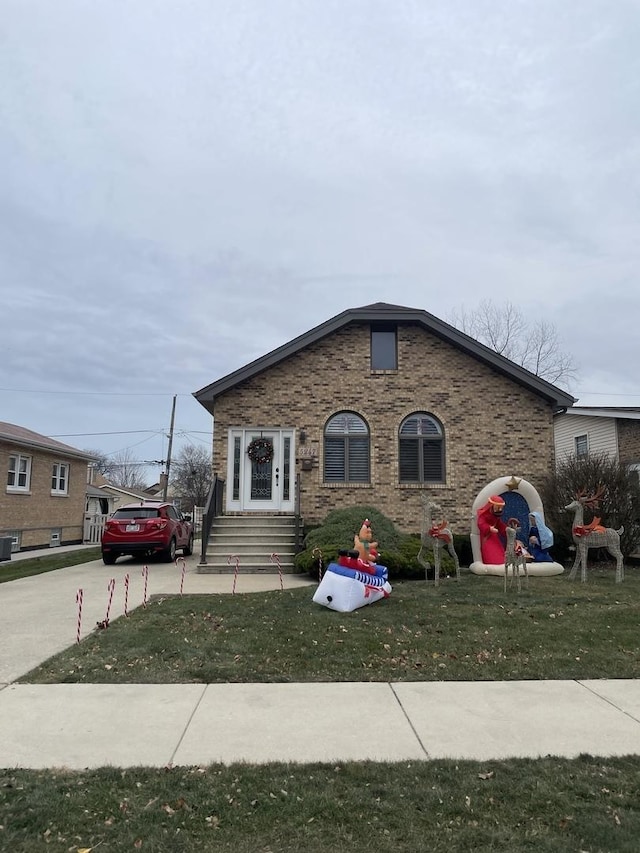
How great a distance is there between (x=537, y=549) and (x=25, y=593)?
9.70 m

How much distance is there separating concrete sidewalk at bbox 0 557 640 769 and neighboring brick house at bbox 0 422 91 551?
15.5 meters

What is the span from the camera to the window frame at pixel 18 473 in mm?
20812

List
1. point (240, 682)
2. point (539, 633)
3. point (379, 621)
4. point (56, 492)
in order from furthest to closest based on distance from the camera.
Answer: point (56, 492)
point (379, 621)
point (539, 633)
point (240, 682)

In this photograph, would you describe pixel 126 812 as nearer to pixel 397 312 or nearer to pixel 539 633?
pixel 539 633

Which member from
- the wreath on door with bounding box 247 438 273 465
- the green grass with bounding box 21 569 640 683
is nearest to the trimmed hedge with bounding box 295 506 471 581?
the green grass with bounding box 21 569 640 683

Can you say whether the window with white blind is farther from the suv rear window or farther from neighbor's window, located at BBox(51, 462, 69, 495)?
neighbor's window, located at BBox(51, 462, 69, 495)

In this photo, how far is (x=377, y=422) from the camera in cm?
1511

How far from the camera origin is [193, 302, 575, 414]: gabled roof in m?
14.9

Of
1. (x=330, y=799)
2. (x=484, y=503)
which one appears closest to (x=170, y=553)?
(x=484, y=503)

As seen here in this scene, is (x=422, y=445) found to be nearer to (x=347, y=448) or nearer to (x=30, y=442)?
(x=347, y=448)

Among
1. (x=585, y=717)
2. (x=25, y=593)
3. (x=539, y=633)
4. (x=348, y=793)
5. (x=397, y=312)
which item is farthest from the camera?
(x=397, y=312)

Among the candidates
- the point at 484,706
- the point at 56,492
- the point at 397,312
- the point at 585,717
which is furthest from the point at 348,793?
the point at 56,492

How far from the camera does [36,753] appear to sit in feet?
13.4

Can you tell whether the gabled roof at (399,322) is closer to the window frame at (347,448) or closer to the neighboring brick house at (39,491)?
the window frame at (347,448)
